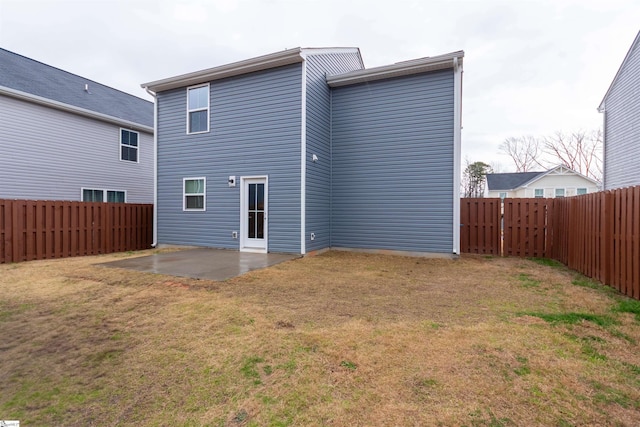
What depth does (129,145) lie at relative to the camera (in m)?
14.0

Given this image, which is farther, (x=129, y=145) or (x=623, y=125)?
(x=129, y=145)

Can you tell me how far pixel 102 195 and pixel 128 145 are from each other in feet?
8.77

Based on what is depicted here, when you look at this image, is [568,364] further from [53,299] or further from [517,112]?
[517,112]

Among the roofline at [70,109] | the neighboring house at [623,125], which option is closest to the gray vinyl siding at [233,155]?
the roofline at [70,109]

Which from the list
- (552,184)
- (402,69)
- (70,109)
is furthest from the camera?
(552,184)

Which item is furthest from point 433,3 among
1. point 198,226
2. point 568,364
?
point 568,364

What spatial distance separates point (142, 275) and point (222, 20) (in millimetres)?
12963

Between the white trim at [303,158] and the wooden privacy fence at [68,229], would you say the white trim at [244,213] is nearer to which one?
the white trim at [303,158]

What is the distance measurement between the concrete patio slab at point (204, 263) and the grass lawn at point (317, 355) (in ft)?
3.15

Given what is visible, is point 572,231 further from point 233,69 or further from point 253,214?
point 233,69

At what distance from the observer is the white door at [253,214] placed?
8906 millimetres

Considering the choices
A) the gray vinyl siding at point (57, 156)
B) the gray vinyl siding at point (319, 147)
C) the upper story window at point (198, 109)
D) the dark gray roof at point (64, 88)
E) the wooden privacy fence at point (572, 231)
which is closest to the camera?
the wooden privacy fence at point (572, 231)

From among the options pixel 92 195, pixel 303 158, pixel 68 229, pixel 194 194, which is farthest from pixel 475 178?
pixel 68 229

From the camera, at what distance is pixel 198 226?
984 centimetres
